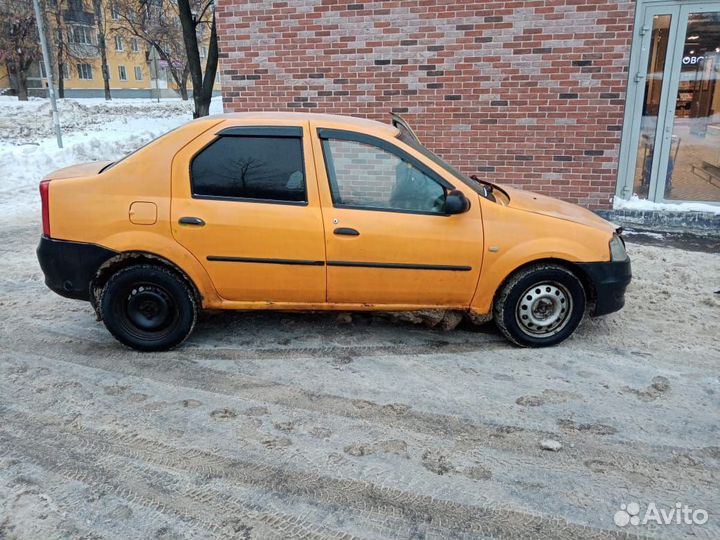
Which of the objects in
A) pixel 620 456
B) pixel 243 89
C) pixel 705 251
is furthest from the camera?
pixel 243 89

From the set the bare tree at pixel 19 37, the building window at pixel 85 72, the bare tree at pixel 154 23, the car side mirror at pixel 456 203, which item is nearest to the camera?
the car side mirror at pixel 456 203

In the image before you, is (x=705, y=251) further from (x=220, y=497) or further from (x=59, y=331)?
(x=59, y=331)

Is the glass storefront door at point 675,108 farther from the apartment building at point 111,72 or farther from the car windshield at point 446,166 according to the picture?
the apartment building at point 111,72

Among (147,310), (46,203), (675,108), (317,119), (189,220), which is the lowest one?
(147,310)

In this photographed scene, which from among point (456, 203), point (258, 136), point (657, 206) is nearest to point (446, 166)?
point (456, 203)

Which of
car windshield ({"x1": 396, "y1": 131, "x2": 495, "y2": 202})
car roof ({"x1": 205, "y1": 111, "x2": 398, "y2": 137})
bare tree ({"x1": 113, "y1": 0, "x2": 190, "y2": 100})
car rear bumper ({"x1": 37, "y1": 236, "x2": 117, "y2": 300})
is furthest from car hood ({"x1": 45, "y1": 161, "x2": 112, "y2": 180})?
bare tree ({"x1": 113, "y1": 0, "x2": 190, "y2": 100})

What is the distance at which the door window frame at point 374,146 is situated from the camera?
13.4ft

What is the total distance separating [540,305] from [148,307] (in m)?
2.92

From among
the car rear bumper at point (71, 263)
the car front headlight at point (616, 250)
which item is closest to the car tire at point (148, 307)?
the car rear bumper at point (71, 263)

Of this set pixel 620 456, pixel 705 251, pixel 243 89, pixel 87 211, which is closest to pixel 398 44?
pixel 243 89

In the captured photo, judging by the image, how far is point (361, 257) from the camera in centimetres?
407

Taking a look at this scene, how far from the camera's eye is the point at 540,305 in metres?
4.29

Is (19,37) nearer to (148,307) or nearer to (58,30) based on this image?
(58,30)

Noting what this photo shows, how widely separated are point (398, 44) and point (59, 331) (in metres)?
5.84
